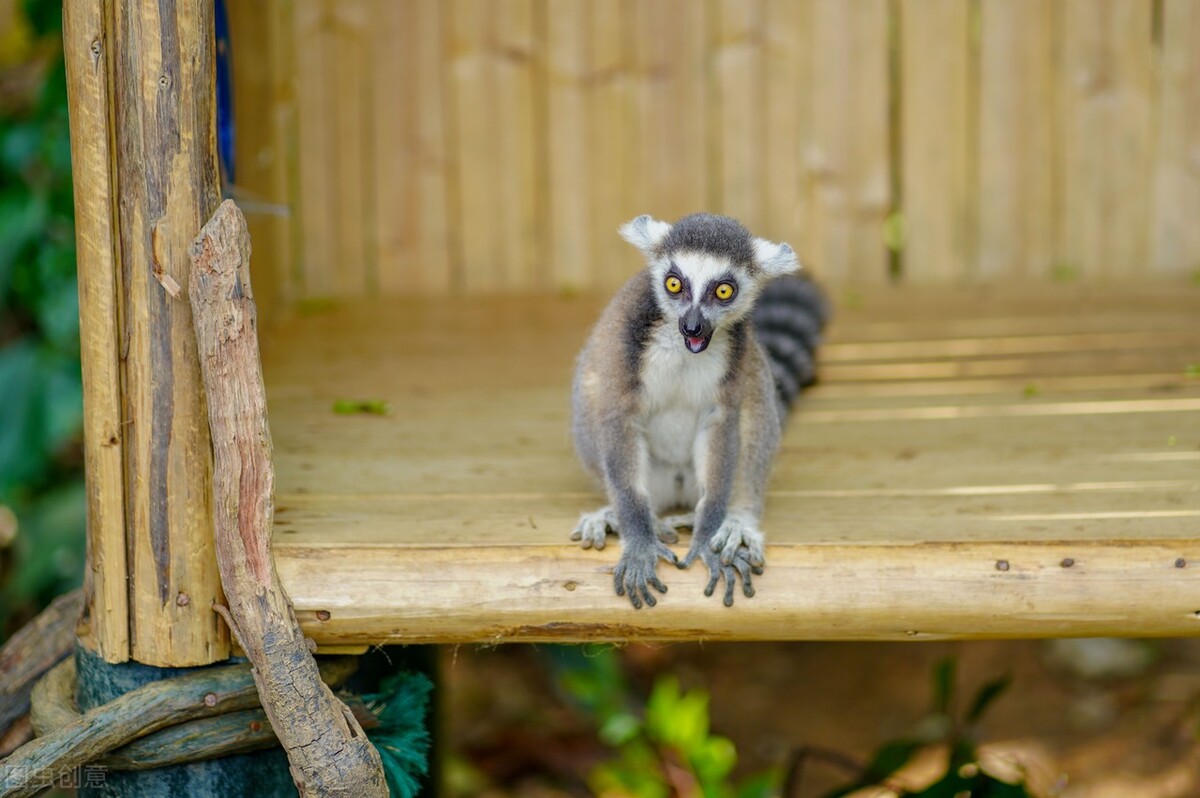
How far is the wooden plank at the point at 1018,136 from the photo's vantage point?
17.4ft

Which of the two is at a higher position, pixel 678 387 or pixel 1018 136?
pixel 1018 136

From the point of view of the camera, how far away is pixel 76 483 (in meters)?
5.30

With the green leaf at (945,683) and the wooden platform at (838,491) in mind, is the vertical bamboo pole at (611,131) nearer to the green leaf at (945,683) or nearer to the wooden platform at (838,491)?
the wooden platform at (838,491)

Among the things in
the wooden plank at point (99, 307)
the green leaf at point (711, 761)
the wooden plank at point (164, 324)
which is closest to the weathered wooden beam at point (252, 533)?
the wooden plank at point (164, 324)

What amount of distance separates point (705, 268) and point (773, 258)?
0.24 m

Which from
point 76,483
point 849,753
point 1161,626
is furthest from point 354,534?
point 849,753

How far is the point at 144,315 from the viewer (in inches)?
A: 101

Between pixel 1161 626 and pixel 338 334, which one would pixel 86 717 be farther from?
pixel 338 334

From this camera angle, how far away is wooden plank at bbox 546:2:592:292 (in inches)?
213

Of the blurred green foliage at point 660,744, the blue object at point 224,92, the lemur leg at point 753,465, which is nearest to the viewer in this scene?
the lemur leg at point 753,465

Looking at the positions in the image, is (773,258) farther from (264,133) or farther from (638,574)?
(264,133)

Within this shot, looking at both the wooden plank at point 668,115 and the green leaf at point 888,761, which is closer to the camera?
the green leaf at point 888,761

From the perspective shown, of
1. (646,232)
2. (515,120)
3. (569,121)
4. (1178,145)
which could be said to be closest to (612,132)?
(569,121)

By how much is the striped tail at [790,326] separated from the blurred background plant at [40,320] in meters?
2.37
